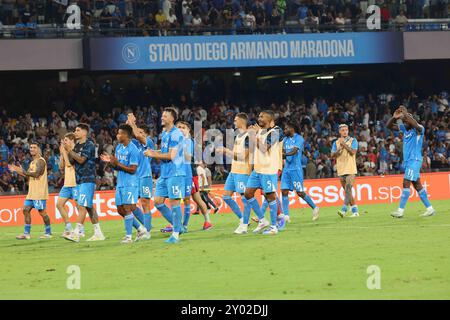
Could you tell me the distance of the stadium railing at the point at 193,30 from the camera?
3569 cm

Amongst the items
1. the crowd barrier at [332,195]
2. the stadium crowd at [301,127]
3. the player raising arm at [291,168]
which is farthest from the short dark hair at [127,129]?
the stadium crowd at [301,127]

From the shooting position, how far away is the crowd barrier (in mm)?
29109

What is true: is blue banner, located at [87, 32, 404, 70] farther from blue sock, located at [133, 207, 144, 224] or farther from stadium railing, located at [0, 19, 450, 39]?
blue sock, located at [133, 207, 144, 224]

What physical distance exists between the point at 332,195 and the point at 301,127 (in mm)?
7266

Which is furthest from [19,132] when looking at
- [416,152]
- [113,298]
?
[113,298]

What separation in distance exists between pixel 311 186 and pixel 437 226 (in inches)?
473

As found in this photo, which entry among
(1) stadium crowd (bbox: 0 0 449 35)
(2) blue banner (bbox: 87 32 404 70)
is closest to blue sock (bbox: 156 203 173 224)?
(2) blue banner (bbox: 87 32 404 70)

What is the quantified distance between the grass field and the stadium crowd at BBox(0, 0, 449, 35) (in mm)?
16210

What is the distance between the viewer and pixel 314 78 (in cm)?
4447

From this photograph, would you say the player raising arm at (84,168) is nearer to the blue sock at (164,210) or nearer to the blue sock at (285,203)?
the blue sock at (164,210)

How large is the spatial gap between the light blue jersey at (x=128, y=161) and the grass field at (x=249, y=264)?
46.6 inches

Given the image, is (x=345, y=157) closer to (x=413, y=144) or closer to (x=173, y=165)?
(x=413, y=144)
